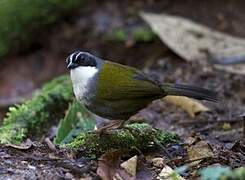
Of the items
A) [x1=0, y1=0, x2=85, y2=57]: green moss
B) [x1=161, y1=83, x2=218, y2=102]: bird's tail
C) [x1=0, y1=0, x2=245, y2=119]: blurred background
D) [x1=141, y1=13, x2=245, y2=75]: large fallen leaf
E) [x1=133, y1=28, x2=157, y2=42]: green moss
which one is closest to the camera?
[x1=161, y1=83, x2=218, y2=102]: bird's tail

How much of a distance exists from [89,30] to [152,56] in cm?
102

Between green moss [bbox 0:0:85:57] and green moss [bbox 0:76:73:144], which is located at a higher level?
green moss [bbox 0:0:85:57]

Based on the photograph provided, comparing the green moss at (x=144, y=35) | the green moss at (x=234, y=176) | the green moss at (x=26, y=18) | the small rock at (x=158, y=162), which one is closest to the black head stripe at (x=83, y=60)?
the small rock at (x=158, y=162)

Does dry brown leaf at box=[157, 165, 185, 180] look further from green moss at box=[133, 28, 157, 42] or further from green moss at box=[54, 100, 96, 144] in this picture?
green moss at box=[133, 28, 157, 42]

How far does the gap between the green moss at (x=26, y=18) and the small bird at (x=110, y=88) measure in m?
3.80

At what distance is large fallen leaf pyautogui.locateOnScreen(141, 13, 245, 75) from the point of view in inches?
291

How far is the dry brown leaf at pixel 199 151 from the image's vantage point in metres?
4.18

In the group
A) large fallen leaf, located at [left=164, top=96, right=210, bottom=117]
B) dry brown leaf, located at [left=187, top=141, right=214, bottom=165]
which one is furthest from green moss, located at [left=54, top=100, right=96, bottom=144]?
dry brown leaf, located at [left=187, top=141, right=214, bottom=165]

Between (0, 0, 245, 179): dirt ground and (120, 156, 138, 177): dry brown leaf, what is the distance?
5.36 feet

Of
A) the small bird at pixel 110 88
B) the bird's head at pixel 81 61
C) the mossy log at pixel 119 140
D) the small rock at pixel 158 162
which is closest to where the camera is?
the small rock at pixel 158 162

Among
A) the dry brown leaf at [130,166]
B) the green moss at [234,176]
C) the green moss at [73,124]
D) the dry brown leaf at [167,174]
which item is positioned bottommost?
the green moss at [73,124]

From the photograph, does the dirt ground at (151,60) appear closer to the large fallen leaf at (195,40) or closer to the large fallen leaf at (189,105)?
the large fallen leaf at (189,105)

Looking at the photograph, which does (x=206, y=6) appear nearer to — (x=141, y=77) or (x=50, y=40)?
(x=50, y=40)

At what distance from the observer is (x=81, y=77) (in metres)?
4.66
